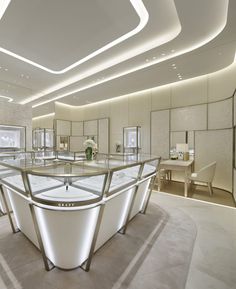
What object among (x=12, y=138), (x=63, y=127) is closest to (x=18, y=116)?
(x=12, y=138)

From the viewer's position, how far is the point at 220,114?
4.88m

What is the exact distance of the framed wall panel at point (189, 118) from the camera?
527 centimetres

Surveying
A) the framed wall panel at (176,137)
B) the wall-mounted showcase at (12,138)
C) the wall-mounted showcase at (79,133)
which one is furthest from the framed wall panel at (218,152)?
the wall-mounted showcase at (12,138)

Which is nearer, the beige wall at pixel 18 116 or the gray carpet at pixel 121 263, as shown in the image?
the gray carpet at pixel 121 263

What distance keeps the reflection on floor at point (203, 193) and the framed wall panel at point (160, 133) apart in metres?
1.39

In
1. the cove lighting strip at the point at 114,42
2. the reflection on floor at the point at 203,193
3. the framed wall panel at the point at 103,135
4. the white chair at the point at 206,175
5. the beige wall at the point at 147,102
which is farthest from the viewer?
the framed wall panel at the point at 103,135

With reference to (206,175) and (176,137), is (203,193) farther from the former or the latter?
A: (176,137)

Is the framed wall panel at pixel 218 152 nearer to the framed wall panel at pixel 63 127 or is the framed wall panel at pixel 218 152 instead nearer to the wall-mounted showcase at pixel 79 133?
the wall-mounted showcase at pixel 79 133

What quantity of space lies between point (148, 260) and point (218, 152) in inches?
172

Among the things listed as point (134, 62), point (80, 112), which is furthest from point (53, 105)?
point (134, 62)

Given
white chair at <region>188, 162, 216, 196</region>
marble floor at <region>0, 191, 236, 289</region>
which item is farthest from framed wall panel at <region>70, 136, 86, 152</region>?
white chair at <region>188, 162, 216, 196</region>

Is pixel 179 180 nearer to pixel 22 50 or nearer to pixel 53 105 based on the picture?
pixel 22 50

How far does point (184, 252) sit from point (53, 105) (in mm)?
8145

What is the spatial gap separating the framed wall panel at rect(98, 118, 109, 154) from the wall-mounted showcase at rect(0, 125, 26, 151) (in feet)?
11.6
